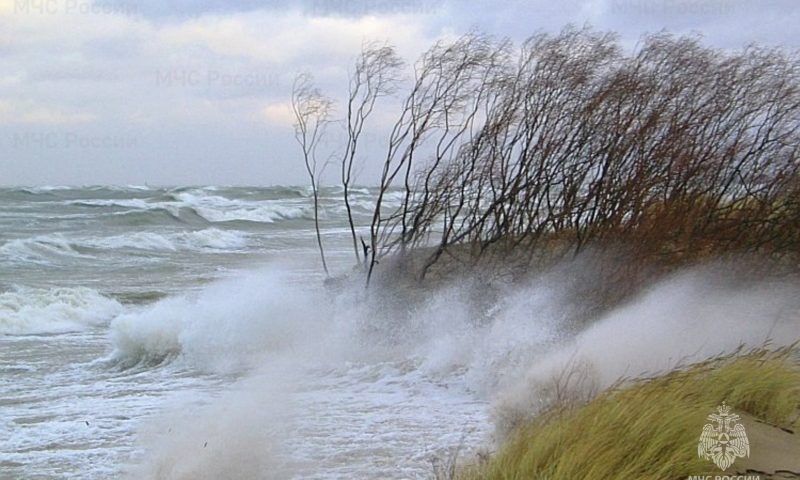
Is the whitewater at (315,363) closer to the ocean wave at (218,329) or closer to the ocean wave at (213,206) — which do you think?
the ocean wave at (218,329)

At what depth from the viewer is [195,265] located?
28.0 m

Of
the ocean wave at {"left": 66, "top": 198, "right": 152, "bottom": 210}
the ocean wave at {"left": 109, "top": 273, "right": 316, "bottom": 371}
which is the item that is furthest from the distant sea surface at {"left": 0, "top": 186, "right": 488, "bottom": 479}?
the ocean wave at {"left": 66, "top": 198, "right": 152, "bottom": 210}

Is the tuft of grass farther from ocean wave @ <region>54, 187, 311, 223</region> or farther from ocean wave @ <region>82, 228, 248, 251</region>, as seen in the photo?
ocean wave @ <region>54, 187, 311, 223</region>

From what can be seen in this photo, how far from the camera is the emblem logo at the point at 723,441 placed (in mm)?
5105

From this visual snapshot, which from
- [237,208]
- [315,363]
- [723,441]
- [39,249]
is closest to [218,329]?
[315,363]

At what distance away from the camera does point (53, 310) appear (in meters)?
17.3

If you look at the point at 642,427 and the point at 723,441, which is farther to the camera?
the point at 723,441

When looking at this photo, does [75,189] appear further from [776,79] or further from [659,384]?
[659,384]

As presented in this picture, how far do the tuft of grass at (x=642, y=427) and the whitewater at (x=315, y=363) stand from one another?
1.49m

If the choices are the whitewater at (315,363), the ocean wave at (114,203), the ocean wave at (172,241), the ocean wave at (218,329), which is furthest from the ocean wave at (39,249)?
the ocean wave at (114,203)

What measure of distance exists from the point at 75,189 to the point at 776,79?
2297 inches

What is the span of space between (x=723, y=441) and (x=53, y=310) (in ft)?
48.7

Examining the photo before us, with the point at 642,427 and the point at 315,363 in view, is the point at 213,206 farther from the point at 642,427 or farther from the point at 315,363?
the point at 642,427

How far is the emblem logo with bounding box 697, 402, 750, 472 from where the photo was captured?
16.8 feet
